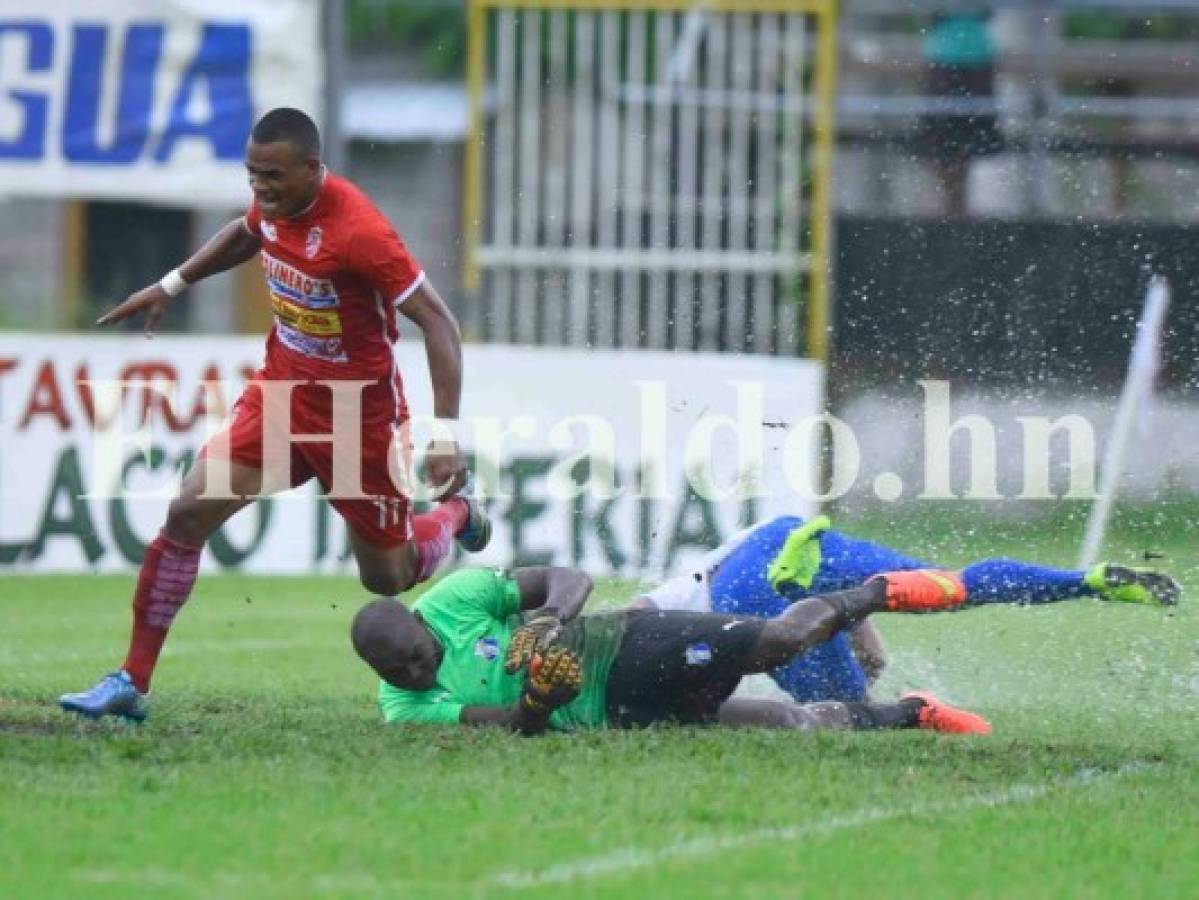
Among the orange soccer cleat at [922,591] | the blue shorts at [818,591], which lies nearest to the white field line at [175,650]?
the blue shorts at [818,591]

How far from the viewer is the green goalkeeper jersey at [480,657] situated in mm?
8594

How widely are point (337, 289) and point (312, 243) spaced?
20 cm

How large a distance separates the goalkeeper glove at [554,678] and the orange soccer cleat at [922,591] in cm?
128

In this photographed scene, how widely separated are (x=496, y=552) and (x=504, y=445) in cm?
66

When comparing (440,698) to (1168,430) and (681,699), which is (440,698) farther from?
(1168,430)

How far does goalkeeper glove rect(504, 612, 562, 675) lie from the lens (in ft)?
27.0

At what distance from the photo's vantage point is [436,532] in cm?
950

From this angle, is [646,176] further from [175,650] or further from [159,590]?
[159,590]

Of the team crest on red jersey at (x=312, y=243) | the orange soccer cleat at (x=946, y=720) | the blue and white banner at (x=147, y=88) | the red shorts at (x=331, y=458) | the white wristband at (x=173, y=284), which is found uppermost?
the blue and white banner at (x=147, y=88)

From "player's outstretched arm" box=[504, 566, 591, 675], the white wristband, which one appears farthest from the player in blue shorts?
the white wristband

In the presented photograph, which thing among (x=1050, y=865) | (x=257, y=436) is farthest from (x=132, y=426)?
(x=1050, y=865)

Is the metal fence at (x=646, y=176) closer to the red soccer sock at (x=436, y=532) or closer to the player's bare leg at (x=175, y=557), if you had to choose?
the red soccer sock at (x=436, y=532)

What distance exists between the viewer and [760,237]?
53.7 feet

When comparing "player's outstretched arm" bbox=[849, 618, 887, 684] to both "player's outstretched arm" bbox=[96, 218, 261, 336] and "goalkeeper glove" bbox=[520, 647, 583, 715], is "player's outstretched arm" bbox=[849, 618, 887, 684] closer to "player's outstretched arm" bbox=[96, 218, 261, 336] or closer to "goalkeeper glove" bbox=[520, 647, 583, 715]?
"goalkeeper glove" bbox=[520, 647, 583, 715]
